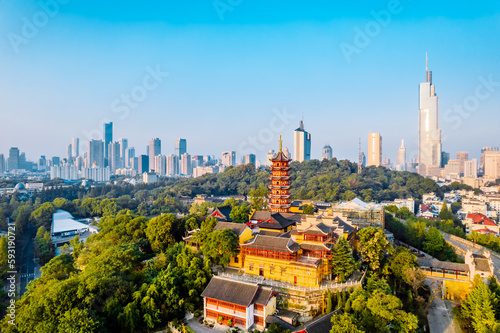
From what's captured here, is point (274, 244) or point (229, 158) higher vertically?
point (229, 158)

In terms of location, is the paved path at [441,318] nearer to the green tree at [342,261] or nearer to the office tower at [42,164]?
the green tree at [342,261]

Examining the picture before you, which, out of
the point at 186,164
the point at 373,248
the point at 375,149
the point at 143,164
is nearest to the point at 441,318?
the point at 373,248

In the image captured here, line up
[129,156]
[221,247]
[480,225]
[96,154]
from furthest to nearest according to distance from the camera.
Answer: [129,156]
[96,154]
[480,225]
[221,247]

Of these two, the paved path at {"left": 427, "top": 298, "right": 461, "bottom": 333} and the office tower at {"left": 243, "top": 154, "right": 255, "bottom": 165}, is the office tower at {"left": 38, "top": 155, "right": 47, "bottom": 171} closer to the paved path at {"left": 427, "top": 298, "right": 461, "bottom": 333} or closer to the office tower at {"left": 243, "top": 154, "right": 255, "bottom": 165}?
the office tower at {"left": 243, "top": 154, "right": 255, "bottom": 165}

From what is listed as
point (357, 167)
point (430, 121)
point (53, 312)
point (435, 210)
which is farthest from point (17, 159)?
point (430, 121)

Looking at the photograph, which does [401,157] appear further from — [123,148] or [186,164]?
[123,148]
